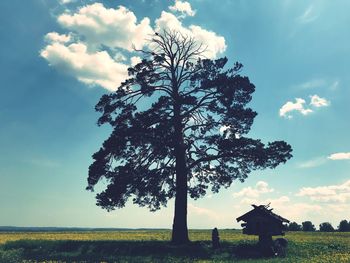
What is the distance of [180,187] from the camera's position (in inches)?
1168

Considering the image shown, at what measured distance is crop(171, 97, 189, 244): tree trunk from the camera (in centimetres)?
2877

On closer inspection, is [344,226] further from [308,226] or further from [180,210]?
[180,210]

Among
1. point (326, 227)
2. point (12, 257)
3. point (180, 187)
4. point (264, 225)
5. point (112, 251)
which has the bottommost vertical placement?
point (12, 257)

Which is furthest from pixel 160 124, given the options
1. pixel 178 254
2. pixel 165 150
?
pixel 178 254

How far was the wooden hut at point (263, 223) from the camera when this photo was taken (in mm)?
25127

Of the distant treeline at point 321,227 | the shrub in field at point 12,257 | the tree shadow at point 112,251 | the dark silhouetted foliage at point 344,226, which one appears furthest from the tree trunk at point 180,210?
the dark silhouetted foliage at point 344,226

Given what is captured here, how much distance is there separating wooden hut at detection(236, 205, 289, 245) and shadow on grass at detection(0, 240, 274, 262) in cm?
96

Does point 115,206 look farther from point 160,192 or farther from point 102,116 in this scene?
point 102,116

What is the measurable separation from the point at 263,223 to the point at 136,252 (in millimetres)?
8210

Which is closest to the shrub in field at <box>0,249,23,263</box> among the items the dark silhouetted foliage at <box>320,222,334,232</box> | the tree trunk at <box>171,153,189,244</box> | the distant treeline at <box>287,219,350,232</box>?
the tree trunk at <box>171,153,189,244</box>

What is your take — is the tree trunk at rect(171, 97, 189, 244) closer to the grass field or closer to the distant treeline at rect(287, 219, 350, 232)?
the grass field

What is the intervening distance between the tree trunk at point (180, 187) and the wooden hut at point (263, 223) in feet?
15.8

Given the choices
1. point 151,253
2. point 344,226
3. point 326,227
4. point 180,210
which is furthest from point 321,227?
point 151,253

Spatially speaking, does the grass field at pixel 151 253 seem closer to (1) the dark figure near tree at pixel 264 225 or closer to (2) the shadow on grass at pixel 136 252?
(2) the shadow on grass at pixel 136 252
